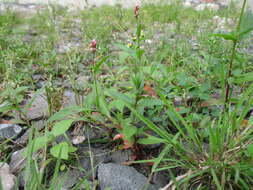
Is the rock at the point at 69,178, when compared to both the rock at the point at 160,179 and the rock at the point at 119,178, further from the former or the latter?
the rock at the point at 160,179

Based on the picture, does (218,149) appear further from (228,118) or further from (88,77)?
(88,77)

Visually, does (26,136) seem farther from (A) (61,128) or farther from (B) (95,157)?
(B) (95,157)

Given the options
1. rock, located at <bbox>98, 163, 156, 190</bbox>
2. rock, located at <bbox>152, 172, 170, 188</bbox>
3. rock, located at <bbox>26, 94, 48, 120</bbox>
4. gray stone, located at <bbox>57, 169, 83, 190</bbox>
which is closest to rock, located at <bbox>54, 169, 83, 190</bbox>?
gray stone, located at <bbox>57, 169, 83, 190</bbox>

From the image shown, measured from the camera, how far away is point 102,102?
1.06m

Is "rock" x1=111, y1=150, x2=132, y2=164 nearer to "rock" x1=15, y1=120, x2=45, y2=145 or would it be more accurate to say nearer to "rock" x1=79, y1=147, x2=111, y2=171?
"rock" x1=79, y1=147, x2=111, y2=171

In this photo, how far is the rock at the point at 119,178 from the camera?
0.85 m

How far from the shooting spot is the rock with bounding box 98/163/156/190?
85 centimetres

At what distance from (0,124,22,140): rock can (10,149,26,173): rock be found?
140 millimetres

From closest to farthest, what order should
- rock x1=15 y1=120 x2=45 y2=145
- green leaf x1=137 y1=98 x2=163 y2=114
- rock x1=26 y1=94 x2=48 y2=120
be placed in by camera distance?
green leaf x1=137 y1=98 x2=163 y2=114 → rock x1=15 y1=120 x2=45 y2=145 → rock x1=26 y1=94 x2=48 y2=120

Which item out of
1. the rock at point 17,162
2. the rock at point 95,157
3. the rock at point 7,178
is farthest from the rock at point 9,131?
the rock at point 95,157

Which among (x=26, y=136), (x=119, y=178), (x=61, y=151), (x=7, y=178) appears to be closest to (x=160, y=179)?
(x=119, y=178)

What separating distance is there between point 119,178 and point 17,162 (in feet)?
1.56

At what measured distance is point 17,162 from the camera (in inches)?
39.8

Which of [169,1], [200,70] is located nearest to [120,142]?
[200,70]
